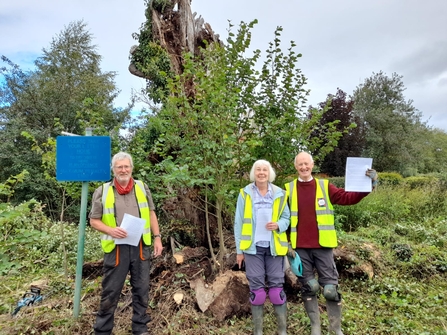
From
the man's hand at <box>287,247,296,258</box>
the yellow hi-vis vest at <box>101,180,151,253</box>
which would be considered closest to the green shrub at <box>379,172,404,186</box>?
the man's hand at <box>287,247,296,258</box>

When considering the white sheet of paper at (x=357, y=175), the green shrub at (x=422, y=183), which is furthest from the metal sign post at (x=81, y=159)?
the green shrub at (x=422, y=183)

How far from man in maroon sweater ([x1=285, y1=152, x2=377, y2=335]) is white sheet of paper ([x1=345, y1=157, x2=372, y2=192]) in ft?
0.20

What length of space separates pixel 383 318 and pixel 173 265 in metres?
2.87

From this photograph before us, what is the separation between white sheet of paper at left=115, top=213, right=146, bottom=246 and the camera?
2.86 m

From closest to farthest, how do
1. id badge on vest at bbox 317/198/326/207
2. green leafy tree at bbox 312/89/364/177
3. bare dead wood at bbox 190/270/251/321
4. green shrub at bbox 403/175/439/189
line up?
id badge on vest at bbox 317/198/326/207 → bare dead wood at bbox 190/270/251/321 → green shrub at bbox 403/175/439/189 → green leafy tree at bbox 312/89/364/177

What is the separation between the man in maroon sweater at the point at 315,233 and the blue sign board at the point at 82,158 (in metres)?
2.04

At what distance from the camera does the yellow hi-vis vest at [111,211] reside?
2889 millimetres

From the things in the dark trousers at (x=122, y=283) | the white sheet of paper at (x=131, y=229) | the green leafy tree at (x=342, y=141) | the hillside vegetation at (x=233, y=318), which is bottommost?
the hillside vegetation at (x=233, y=318)

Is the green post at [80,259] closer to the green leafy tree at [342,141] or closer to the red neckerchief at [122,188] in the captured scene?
the red neckerchief at [122,188]

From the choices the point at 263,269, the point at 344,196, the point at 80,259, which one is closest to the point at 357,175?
the point at 344,196

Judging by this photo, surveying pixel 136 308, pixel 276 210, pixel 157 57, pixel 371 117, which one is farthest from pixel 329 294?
pixel 371 117

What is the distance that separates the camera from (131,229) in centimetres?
287

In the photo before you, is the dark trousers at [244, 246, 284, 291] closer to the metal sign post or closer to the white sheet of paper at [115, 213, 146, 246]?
the white sheet of paper at [115, 213, 146, 246]

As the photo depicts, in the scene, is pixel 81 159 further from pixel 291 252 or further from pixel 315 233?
pixel 315 233
